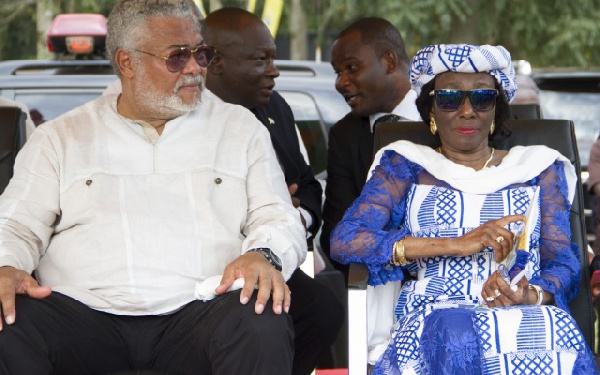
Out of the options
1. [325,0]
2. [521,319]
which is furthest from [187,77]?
[325,0]

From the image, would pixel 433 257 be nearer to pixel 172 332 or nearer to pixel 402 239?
pixel 402 239

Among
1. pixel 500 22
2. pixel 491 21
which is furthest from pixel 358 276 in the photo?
pixel 500 22

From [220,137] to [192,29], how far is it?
43 cm

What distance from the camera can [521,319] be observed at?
3.84 metres

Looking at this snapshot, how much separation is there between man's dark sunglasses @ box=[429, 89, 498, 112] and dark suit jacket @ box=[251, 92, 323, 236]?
0.97 m

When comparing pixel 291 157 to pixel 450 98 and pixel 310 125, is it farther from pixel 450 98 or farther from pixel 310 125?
pixel 310 125

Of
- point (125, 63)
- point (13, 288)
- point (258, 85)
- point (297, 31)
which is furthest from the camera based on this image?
point (297, 31)

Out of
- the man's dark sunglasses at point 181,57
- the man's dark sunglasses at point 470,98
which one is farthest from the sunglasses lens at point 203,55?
the man's dark sunglasses at point 470,98

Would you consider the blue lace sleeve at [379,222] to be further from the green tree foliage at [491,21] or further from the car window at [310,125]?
the green tree foliage at [491,21]

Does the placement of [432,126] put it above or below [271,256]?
above

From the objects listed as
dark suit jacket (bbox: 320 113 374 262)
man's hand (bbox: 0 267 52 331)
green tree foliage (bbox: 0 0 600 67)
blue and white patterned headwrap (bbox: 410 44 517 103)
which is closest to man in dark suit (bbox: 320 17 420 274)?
dark suit jacket (bbox: 320 113 374 262)

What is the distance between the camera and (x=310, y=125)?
6875 mm

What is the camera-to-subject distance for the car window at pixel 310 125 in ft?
22.3

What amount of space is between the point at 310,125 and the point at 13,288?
3.25m
